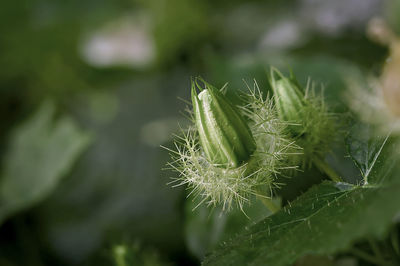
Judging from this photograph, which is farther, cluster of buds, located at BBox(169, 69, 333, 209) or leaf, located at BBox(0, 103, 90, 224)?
leaf, located at BBox(0, 103, 90, 224)

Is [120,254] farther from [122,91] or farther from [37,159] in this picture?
[122,91]

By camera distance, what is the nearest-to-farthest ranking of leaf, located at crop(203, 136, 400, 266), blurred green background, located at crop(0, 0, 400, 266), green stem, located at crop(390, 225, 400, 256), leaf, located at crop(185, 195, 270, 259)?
leaf, located at crop(203, 136, 400, 266) → green stem, located at crop(390, 225, 400, 256) → leaf, located at crop(185, 195, 270, 259) → blurred green background, located at crop(0, 0, 400, 266)

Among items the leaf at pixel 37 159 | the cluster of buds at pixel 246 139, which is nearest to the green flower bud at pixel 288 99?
the cluster of buds at pixel 246 139

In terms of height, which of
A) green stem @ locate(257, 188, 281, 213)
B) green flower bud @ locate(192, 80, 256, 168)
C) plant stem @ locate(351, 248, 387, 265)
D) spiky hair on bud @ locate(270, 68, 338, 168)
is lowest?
plant stem @ locate(351, 248, 387, 265)

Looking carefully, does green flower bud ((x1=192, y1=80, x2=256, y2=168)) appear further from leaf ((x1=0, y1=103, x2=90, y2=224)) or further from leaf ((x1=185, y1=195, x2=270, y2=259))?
leaf ((x1=0, y1=103, x2=90, y2=224))

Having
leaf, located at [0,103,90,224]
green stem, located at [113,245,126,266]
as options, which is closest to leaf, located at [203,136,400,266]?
green stem, located at [113,245,126,266]

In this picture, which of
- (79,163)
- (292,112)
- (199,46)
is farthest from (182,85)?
(292,112)
